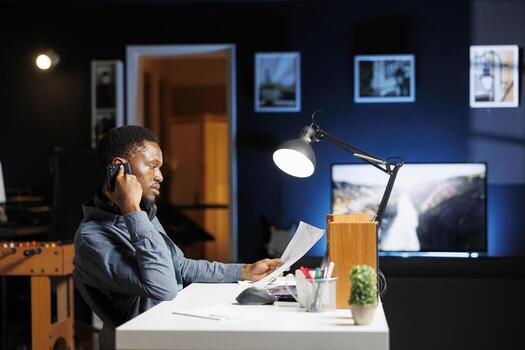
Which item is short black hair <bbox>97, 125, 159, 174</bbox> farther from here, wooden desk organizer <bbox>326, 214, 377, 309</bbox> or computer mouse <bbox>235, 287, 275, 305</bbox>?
wooden desk organizer <bbox>326, 214, 377, 309</bbox>

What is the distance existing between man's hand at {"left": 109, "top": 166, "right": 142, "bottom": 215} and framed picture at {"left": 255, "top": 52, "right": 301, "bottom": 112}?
4.38m

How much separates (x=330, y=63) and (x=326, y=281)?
188 inches

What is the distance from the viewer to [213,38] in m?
6.59

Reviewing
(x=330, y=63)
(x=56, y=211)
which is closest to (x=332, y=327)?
(x=56, y=211)

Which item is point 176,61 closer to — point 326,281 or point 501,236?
point 501,236

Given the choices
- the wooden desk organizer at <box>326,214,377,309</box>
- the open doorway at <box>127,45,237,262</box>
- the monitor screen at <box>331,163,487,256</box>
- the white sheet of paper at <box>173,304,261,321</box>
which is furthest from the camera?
the open doorway at <box>127,45,237,262</box>

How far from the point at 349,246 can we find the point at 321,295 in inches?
5.5

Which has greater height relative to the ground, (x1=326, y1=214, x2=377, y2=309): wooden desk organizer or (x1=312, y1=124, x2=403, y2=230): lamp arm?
(x1=312, y1=124, x2=403, y2=230): lamp arm

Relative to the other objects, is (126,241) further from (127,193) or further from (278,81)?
(278,81)

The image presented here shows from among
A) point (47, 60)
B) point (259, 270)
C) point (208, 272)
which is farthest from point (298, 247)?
point (47, 60)

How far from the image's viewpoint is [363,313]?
5.60 feet

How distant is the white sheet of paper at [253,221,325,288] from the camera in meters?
2.23

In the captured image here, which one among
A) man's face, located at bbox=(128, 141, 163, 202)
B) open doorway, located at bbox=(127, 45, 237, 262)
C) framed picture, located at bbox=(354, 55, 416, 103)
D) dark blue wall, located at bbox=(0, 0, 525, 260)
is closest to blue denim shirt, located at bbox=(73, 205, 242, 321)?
man's face, located at bbox=(128, 141, 163, 202)

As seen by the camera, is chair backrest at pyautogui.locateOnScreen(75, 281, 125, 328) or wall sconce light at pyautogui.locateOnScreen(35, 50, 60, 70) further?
wall sconce light at pyautogui.locateOnScreen(35, 50, 60, 70)
